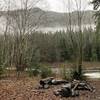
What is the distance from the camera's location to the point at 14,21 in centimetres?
2908

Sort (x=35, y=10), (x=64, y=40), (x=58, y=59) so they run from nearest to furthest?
(x=35, y=10) < (x=58, y=59) < (x=64, y=40)

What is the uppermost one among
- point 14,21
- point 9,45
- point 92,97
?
point 14,21

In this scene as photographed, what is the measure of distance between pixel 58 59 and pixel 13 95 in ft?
142

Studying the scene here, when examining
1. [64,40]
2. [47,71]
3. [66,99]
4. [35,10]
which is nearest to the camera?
[66,99]

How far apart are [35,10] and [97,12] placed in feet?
44.1

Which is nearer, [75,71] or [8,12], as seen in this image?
[75,71]

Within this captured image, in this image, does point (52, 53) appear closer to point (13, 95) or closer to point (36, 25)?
point (36, 25)

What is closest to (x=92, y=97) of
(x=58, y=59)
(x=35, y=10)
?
(x=35, y=10)

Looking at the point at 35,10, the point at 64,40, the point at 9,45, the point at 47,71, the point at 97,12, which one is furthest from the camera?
the point at 64,40

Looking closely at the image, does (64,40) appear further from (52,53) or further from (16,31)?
(16,31)

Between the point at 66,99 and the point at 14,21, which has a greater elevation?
the point at 14,21

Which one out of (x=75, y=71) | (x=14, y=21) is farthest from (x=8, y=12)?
(x=75, y=71)

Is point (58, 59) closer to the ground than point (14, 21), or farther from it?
closer to the ground

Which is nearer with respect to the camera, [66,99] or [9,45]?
[66,99]
